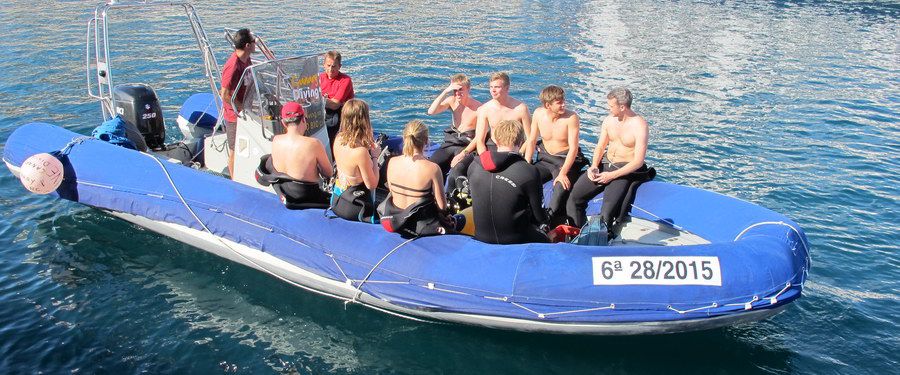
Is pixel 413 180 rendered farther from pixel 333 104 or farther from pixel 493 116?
pixel 333 104

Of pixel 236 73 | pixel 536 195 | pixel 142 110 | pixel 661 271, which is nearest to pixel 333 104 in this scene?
pixel 236 73

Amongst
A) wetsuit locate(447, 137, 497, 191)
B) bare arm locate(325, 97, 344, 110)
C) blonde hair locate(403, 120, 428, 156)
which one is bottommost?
wetsuit locate(447, 137, 497, 191)

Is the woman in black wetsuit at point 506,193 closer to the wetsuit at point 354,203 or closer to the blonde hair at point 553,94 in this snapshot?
the wetsuit at point 354,203

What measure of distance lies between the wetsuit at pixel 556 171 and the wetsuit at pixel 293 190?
2366 millimetres

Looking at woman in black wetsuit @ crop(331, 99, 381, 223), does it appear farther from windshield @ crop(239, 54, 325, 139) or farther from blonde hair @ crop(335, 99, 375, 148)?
windshield @ crop(239, 54, 325, 139)

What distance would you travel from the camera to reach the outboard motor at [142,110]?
9.31 metres

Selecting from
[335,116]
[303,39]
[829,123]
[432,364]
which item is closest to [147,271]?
[335,116]

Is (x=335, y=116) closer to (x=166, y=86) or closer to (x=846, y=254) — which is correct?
(x=846, y=254)

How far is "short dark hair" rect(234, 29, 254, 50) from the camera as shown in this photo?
7.81 metres

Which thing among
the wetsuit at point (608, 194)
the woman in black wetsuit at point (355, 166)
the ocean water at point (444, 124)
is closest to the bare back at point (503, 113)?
the wetsuit at point (608, 194)

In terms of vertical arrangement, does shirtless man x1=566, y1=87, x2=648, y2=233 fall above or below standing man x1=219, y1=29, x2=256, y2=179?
below

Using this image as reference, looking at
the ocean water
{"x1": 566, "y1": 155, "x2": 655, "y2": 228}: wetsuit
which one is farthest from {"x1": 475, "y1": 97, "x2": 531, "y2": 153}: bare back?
the ocean water

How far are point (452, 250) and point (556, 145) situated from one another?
2198 millimetres

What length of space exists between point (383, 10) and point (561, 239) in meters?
20.1
